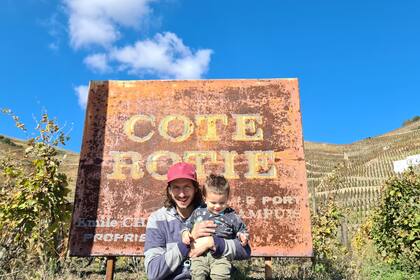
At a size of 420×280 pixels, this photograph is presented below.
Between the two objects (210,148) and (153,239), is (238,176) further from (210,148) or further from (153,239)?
(153,239)

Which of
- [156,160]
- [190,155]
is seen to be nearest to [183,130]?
[190,155]

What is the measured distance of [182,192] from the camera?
2898mm

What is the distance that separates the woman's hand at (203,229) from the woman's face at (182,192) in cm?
28

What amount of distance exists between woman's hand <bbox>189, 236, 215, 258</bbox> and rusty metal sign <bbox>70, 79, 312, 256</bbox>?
164 cm

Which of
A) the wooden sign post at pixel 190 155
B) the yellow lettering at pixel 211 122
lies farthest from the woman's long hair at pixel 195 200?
the yellow lettering at pixel 211 122

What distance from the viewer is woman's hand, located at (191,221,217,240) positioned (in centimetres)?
261

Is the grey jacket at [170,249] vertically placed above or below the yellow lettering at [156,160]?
below

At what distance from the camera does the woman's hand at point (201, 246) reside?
8.53 ft

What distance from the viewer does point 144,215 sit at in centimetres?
429

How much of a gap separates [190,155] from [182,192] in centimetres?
162

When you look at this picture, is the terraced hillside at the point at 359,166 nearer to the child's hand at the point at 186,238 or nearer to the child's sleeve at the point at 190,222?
the child's sleeve at the point at 190,222

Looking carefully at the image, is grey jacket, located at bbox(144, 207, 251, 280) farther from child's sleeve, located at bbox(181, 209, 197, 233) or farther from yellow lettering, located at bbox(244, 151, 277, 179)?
yellow lettering, located at bbox(244, 151, 277, 179)

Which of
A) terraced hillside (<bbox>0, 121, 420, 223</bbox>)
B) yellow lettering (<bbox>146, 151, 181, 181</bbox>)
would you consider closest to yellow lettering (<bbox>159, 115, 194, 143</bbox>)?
yellow lettering (<bbox>146, 151, 181, 181</bbox>)

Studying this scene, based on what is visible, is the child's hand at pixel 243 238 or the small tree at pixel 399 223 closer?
the child's hand at pixel 243 238
